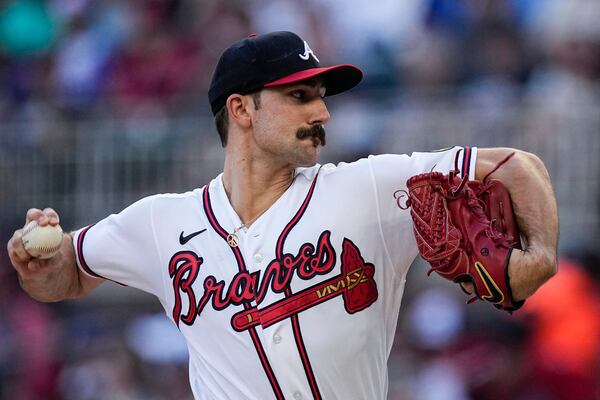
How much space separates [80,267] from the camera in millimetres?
5059

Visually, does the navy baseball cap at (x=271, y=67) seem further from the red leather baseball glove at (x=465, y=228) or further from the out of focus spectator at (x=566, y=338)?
the out of focus spectator at (x=566, y=338)

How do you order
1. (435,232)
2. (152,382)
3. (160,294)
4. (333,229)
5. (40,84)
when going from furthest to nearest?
1. (40,84)
2. (152,382)
3. (160,294)
4. (333,229)
5. (435,232)

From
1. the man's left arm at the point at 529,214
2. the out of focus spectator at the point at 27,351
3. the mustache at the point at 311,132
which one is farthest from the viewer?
the out of focus spectator at the point at 27,351

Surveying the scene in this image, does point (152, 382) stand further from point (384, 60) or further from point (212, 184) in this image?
point (212, 184)

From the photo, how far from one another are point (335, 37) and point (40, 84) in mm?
2800

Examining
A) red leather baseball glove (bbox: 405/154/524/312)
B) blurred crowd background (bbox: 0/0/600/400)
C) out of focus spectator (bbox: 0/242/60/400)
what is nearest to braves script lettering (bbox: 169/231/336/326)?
red leather baseball glove (bbox: 405/154/524/312)

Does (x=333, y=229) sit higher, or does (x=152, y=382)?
(x=333, y=229)

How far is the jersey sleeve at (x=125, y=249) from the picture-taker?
4.89 m

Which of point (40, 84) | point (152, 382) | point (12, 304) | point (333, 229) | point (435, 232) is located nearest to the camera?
point (435, 232)

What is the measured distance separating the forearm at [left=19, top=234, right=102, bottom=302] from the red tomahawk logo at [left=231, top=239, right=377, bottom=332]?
2.95 ft

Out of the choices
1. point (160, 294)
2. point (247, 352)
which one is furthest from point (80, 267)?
point (247, 352)

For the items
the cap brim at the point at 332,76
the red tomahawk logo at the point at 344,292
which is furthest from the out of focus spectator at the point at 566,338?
the red tomahawk logo at the point at 344,292

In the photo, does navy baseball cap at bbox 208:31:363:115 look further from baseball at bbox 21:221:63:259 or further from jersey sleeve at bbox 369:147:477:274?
baseball at bbox 21:221:63:259

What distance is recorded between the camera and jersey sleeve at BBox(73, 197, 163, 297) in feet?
16.0
